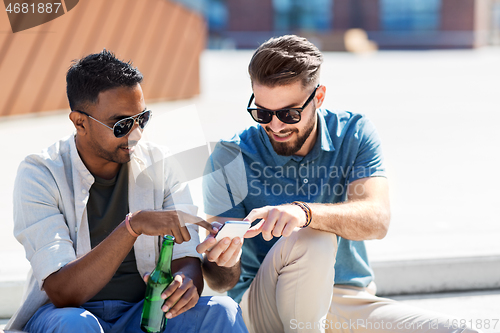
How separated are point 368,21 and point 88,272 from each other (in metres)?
41.3

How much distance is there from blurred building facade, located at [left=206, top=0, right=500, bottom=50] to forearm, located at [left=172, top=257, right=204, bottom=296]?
3807 cm

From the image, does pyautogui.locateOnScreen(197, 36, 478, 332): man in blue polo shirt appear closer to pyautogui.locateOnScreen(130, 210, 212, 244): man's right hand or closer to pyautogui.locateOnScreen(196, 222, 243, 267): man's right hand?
pyautogui.locateOnScreen(196, 222, 243, 267): man's right hand

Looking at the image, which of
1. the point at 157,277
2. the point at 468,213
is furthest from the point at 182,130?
the point at 468,213

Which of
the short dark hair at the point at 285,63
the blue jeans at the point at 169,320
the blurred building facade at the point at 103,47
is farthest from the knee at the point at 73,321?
the blurred building facade at the point at 103,47

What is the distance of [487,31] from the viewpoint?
44031 mm

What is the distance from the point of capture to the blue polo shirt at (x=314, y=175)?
2.74m

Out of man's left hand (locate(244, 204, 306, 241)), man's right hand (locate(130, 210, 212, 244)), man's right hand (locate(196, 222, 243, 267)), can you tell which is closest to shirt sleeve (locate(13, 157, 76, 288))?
man's right hand (locate(130, 210, 212, 244))

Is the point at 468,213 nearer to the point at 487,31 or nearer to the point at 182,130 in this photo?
the point at 182,130

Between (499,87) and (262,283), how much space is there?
16715mm

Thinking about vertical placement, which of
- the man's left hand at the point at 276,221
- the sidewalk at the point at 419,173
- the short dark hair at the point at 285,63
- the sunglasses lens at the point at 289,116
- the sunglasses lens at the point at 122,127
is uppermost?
the short dark hair at the point at 285,63

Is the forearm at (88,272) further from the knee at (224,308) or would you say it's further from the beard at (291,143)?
→ the beard at (291,143)

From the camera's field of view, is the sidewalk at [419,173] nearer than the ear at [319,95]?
No

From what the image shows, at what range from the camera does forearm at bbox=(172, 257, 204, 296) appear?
2.34 m

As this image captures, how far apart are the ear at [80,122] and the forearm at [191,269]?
2.40 ft
